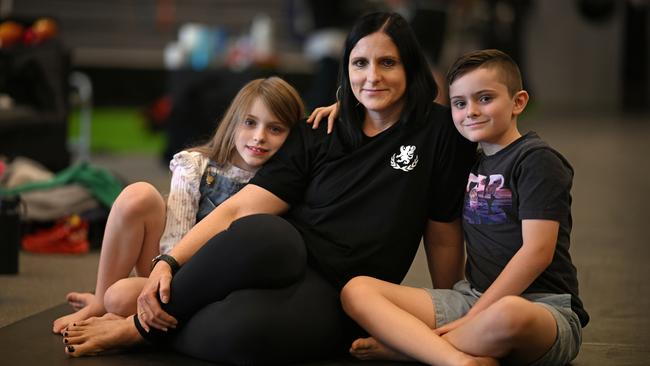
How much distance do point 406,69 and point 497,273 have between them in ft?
1.82

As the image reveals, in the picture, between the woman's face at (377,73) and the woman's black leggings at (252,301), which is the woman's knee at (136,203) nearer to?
the woman's black leggings at (252,301)

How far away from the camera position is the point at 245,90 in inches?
106

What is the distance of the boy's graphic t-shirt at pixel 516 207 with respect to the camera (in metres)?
2.28

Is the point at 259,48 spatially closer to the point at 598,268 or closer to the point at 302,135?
the point at 598,268

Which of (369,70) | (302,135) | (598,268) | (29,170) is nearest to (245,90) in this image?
(302,135)

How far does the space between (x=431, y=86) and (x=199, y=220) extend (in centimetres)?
71

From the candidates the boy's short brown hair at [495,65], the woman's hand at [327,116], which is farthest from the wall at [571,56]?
the boy's short brown hair at [495,65]

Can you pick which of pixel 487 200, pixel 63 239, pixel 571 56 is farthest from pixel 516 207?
pixel 571 56

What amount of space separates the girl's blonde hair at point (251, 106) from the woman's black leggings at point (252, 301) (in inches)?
14.6

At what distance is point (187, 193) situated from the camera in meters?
2.66

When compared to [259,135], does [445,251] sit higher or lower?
lower

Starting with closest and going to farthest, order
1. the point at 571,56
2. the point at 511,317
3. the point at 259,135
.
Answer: the point at 511,317, the point at 259,135, the point at 571,56

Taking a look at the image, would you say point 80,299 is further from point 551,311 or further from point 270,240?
point 551,311

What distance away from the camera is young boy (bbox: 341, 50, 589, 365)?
221cm
